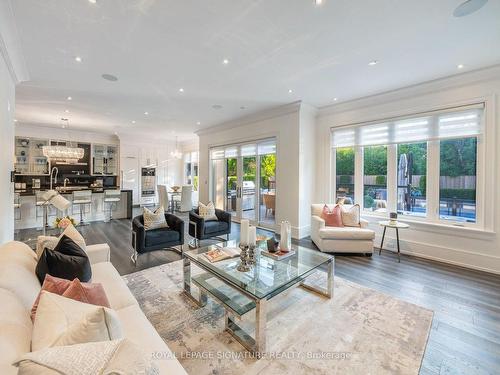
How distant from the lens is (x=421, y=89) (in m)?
3.92

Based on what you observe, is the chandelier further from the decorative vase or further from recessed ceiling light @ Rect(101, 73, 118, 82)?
A: the decorative vase

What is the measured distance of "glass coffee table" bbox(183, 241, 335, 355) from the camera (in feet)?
6.07

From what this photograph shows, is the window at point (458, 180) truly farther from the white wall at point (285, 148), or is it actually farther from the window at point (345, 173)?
the white wall at point (285, 148)

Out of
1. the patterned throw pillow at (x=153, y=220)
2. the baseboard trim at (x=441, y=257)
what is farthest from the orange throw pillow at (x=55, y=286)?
the baseboard trim at (x=441, y=257)

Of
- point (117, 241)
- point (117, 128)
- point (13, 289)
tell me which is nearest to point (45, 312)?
point (13, 289)

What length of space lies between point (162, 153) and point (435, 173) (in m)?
9.57

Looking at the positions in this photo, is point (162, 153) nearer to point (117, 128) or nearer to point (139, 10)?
point (117, 128)

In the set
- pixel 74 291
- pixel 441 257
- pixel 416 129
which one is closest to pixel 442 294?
pixel 441 257

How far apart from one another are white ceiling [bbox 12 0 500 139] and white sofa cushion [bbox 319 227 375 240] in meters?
2.55

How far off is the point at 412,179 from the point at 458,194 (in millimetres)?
683

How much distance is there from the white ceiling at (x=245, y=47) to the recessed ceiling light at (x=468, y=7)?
0.07 metres

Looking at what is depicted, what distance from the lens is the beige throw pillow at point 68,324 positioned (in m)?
0.83

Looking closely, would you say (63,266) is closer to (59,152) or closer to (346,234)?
(346,234)

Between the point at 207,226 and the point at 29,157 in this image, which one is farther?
the point at 29,157
